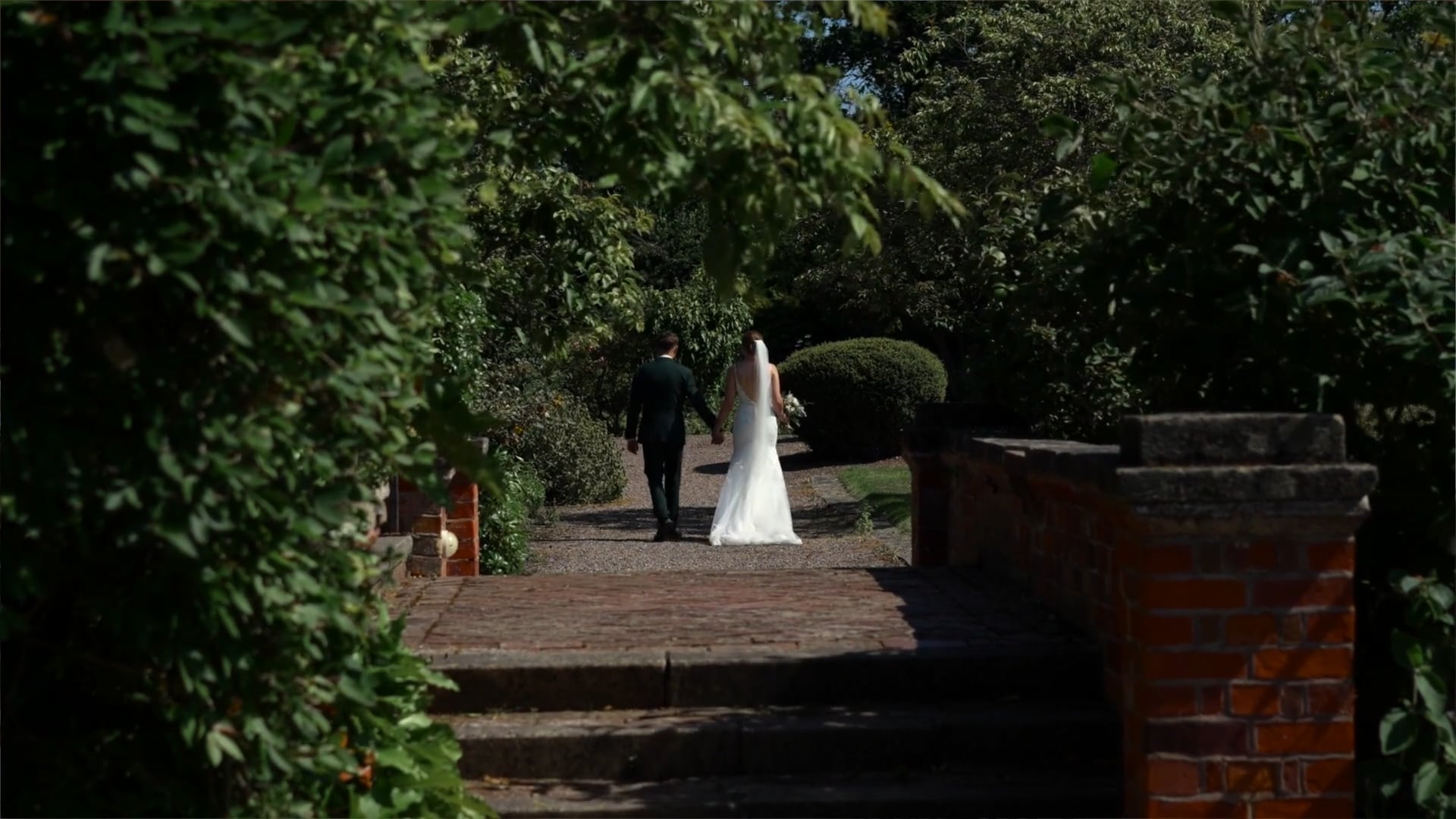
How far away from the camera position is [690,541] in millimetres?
14555

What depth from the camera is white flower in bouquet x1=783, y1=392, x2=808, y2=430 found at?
2092 centimetres

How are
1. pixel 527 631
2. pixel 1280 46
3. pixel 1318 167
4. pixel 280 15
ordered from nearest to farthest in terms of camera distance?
pixel 280 15
pixel 1318 167
pixel 1280 46
pixel 527 631

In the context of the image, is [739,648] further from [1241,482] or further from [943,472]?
[943,472]

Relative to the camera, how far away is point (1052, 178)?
27.0ft

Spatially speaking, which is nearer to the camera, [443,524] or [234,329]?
[234,329]

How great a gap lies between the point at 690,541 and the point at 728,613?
8333 mm

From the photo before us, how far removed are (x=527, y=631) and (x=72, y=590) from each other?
2.45 m

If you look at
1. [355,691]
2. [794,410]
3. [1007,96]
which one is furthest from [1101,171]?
[794,410]

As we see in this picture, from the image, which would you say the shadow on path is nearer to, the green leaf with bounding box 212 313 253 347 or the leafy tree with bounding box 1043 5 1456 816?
the leafy tree with bounding box 1043 5 1456 816

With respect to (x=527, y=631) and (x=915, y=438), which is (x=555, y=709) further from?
(x=915, y=438)

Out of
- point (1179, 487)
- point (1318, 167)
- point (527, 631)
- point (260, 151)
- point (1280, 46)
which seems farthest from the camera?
point (527, 631)

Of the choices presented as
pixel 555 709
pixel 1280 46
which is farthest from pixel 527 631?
pixel 1280 46

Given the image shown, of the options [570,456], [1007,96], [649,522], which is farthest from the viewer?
[570,456]

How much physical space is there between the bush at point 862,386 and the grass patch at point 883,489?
2.41 ft
